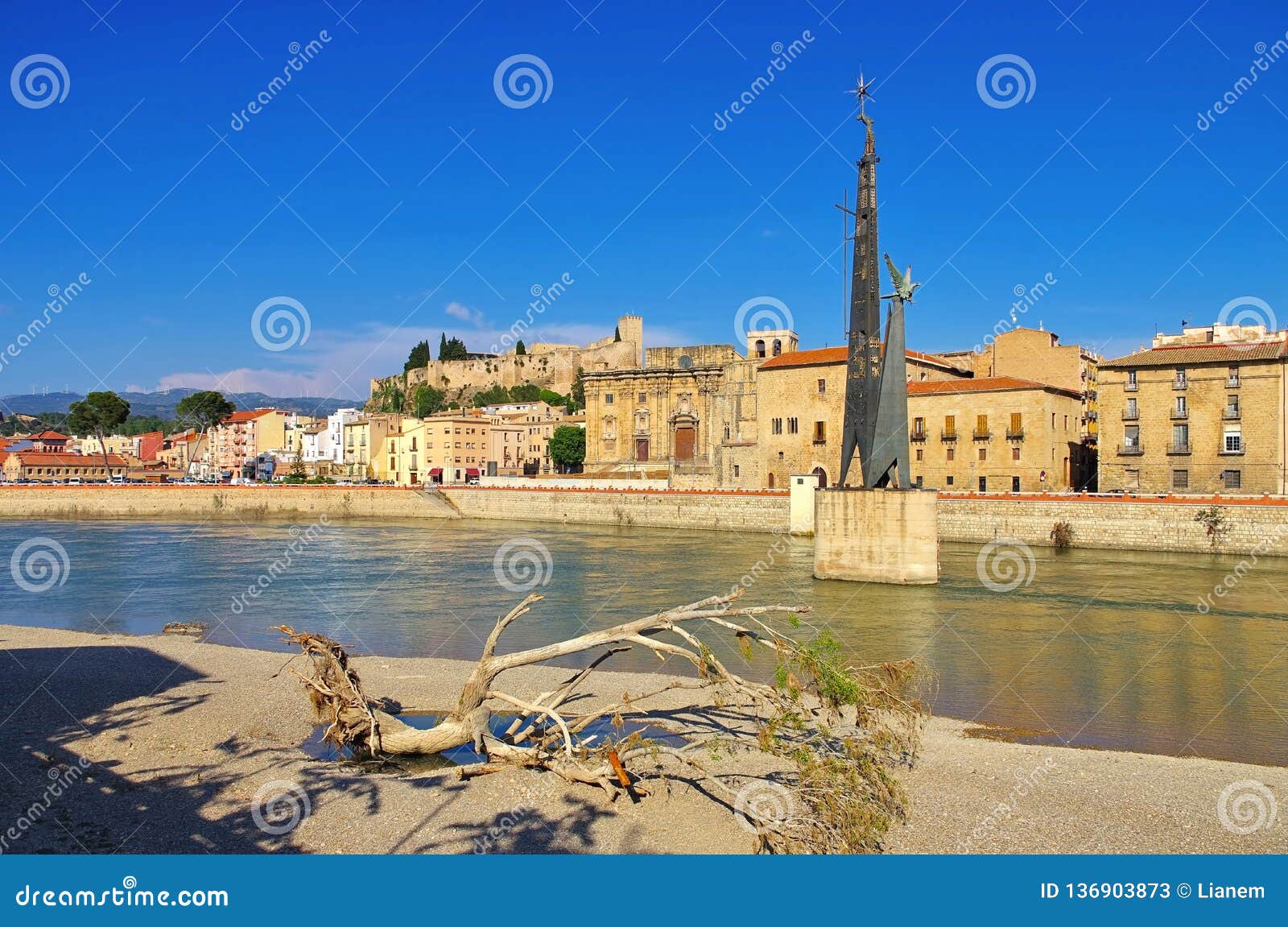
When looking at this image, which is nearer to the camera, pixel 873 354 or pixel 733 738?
pixel 733 738

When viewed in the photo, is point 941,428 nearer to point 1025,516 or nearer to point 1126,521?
point 1025,516

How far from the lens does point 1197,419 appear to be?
42.0 metres

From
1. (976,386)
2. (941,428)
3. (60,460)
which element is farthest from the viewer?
(60,460)

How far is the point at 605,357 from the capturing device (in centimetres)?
11638

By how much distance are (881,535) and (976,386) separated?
25.1 meters

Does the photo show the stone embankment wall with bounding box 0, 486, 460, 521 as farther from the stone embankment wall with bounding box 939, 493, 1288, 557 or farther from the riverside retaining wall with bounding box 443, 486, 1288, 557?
the stone embankment wall with bounding box 939, 493, 1288, 557

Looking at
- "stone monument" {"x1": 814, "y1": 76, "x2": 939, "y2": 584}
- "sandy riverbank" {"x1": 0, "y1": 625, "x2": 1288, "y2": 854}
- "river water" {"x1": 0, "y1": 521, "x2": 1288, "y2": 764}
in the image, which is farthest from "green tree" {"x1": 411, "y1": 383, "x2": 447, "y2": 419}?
"sandy riverbank" {"x1": 0, "y1": 625, "x2": 1288, "y2": 854}

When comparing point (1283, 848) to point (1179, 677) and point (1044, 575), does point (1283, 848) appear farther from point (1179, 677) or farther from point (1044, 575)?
point (1044, 575)

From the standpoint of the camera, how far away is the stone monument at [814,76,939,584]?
1072 inches

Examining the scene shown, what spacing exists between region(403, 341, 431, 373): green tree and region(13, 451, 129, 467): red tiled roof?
39623 millimetres

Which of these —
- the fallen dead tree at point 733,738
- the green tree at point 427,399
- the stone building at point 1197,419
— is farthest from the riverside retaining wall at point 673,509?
the green tree at point 427,399

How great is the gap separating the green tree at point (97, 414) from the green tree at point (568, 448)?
155 ft

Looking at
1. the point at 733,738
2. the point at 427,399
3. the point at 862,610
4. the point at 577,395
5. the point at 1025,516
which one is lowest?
the point at 733,738

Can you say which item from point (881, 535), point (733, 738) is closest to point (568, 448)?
point (881, 535)
